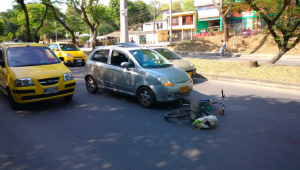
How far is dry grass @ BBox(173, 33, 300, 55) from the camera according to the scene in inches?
942

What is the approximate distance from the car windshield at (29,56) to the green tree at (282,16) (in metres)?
9.01

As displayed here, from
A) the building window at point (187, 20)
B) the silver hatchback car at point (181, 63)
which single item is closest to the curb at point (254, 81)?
the silver hatchback car at point (181, 63)

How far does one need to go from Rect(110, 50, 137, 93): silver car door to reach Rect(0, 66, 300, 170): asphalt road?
1.69ft

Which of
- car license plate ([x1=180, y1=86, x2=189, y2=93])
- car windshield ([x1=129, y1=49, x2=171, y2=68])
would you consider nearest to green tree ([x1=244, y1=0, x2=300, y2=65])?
car windshield ([x1=129, y1=49, x2=171, y2=68])

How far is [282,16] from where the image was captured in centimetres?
1172

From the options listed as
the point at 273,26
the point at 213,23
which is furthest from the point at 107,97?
the point at 213,23

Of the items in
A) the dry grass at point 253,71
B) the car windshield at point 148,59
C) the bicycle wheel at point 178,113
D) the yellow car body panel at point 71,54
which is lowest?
the bicycle wheel at point 178,113

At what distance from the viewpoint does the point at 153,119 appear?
5.82 meters

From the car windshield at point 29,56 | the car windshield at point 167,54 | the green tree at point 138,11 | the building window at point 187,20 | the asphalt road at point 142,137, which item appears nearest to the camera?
the asphalt road at point 142,137

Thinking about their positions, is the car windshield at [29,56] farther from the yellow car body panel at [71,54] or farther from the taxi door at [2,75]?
the yellow car body panel at [71,54]

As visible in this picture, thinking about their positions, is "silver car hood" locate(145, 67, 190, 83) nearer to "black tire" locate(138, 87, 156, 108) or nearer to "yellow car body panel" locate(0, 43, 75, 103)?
"black tire" locate(138, 87, 156, 108)

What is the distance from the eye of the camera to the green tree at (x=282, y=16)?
11.1m

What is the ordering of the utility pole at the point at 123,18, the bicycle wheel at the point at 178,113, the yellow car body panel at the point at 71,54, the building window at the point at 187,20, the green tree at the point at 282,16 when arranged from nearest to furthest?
the bicycle wheel at the point at 178,113, the green tree at the point at 282,16, the utility pole at the point at 123,18, the yellow car body panel at the point at 71,54, the building window at the point at 187,20

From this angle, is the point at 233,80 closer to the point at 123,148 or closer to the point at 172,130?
the point at 172,130
